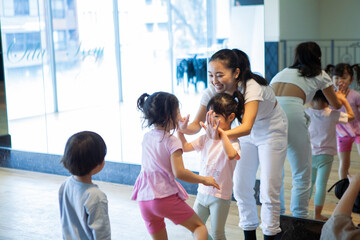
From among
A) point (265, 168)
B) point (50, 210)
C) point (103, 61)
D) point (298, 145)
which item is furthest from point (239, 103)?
point (103, 61)

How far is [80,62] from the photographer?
479 centimetres

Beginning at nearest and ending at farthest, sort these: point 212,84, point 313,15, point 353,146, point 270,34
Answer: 1. point 212,84
2. point 353,146
3. point 313,15
4. point 270,34

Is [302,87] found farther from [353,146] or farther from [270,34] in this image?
[270,34]

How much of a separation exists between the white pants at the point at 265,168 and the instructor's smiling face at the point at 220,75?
0.34 metres

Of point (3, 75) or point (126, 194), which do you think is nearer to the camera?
point (126, 194)

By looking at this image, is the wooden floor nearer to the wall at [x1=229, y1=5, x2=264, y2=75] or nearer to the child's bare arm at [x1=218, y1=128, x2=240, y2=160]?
the wall at [x1=229, y1=5, x2=264, y2=75]

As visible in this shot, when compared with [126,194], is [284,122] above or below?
above

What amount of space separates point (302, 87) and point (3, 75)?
345 cm

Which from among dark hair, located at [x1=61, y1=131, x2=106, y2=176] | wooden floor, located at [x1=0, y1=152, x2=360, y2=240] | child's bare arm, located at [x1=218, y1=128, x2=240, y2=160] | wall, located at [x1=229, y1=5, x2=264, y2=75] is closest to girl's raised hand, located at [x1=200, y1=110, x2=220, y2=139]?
child's bare arm, located at [x1=218, y1=128, x2=240, y2=160]

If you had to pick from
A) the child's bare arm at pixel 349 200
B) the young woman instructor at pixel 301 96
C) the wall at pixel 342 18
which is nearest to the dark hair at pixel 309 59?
the young woman instructor at pixel 301 96

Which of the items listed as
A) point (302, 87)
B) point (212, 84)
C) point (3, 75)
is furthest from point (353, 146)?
point (3, 75)

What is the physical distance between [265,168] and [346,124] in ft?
2.84

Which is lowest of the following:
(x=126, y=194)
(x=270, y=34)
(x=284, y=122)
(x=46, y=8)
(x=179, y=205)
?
(x=126, y=194)

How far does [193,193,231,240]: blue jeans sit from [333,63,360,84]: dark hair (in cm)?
129
